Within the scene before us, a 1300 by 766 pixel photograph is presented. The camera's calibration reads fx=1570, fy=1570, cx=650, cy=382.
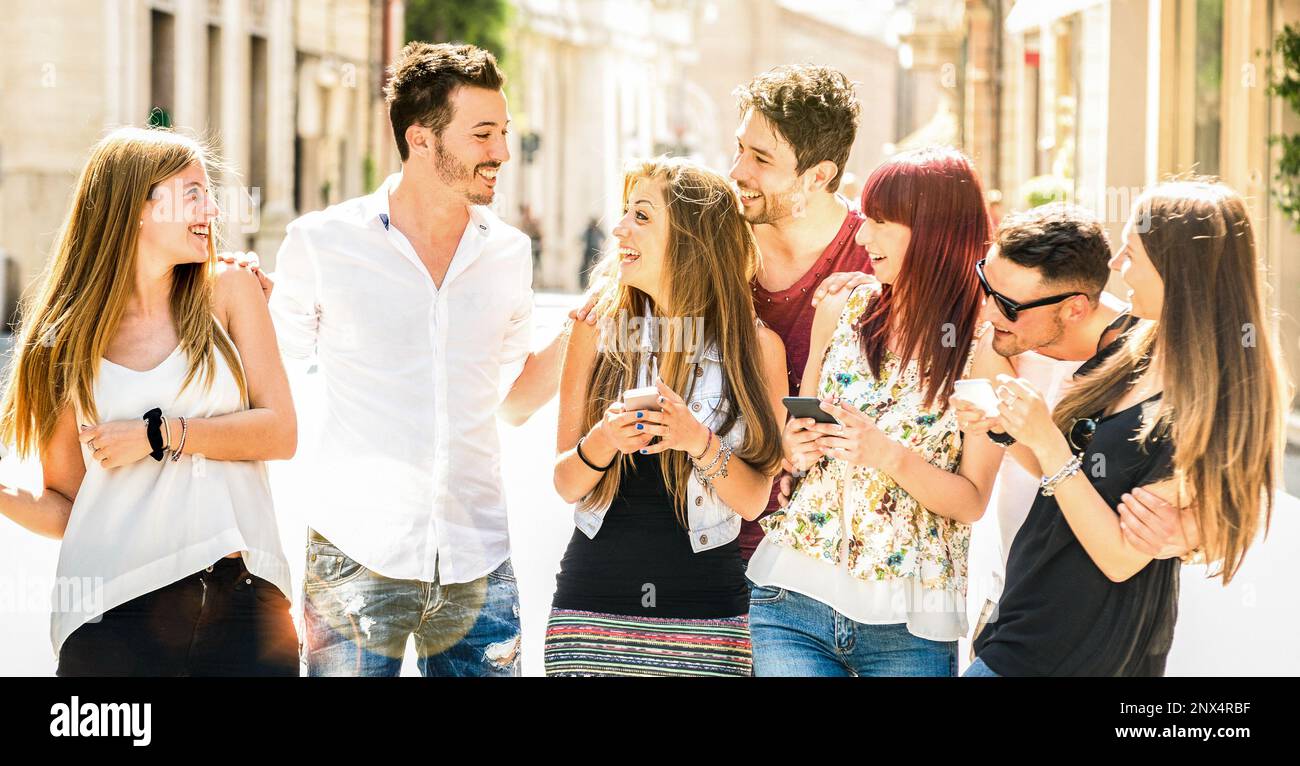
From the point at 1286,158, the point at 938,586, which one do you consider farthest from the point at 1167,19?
the point at 938,586

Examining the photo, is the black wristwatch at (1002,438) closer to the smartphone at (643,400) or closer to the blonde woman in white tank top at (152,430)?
the smartphone at (643,400)

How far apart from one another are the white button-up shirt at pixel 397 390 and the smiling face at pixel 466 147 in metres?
0.15

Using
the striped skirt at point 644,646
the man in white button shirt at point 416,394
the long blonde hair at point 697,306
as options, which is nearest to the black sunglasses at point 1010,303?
the long blonde hair at point 697,306

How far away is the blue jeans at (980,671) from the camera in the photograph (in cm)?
337

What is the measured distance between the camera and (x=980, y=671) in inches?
133

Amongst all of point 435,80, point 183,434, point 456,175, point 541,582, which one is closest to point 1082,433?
point 456,175

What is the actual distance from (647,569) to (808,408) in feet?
1.79

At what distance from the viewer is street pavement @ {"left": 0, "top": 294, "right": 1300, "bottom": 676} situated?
427 centimetres

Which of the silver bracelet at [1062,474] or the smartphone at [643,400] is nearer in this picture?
the silver bracelet at [1062,474]

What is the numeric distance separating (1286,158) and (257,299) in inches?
279

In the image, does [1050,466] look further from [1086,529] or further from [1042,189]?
[1042,189]

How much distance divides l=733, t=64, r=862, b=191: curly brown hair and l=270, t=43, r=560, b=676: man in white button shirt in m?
0.76

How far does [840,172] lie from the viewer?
434 centimetres

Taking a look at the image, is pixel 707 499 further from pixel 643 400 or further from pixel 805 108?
pixel 805 108
